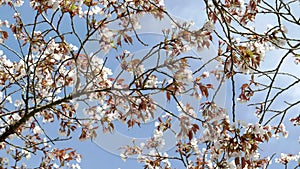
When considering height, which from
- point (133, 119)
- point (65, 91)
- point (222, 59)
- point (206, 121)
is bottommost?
point (206, 121)

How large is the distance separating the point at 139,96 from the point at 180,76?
49 centimetres

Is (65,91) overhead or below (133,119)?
overhead

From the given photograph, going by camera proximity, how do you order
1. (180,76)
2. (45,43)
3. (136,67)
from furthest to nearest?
(45,43) < (136,67) < (180,76)

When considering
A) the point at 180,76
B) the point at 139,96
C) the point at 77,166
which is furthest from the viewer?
the point at 77,166

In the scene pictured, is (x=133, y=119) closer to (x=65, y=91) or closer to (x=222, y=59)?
(x=65, y=91)

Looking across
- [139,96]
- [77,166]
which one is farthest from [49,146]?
[139,96]

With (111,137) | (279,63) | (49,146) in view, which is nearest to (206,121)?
(279,63)

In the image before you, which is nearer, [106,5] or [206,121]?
[206,121]

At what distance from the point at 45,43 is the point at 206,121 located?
140 cm

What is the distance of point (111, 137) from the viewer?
3.56m

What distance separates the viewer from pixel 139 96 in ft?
8.76

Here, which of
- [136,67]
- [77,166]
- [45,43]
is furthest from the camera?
[77,166]

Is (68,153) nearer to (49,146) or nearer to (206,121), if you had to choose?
(49,146)

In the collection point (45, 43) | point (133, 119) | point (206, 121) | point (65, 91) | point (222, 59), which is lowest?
point (206, 121)
